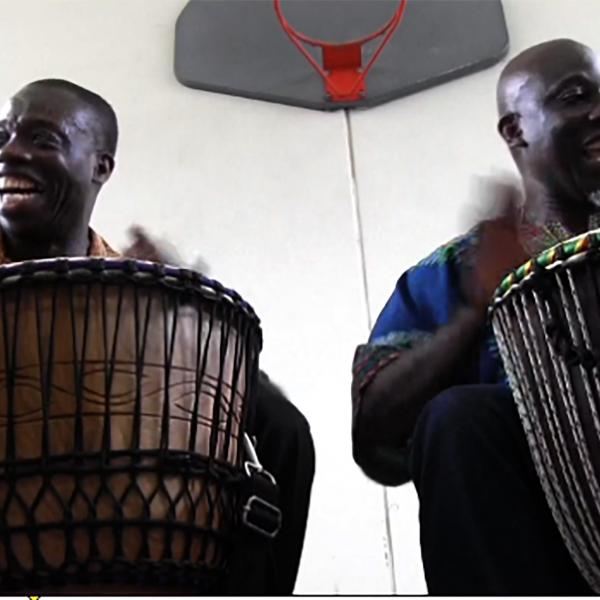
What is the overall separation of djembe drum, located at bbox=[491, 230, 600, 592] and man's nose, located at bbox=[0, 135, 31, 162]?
1.91ft

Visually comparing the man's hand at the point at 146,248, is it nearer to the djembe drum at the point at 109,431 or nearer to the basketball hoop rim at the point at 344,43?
the basketball hoop rim at the point at 344,43

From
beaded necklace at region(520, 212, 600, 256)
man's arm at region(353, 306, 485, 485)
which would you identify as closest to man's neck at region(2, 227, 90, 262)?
man's arm at region(353, 306, 485, 485)

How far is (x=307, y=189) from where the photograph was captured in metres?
1.90

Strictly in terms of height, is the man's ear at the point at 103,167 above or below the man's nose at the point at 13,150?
above

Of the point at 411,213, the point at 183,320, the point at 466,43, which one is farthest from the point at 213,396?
the point at 466,43

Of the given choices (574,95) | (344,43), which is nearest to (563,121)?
(574,95)

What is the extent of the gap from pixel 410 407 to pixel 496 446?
159mm

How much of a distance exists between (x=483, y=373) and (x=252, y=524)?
31 centimetres

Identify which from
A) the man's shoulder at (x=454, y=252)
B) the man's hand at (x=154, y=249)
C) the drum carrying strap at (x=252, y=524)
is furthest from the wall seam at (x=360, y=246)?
the drum carrying strap at (x=252, y=524)

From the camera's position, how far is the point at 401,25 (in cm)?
210

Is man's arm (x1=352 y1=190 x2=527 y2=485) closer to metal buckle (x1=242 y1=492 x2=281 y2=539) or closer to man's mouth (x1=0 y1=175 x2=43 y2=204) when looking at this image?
metal buckle (x1=242 y1=492 x2=281 y2=539)

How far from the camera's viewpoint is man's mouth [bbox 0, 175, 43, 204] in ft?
4.45

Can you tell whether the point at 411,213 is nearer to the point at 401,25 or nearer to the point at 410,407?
the point at 401,25

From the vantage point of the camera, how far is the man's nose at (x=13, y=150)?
54.0 inches
